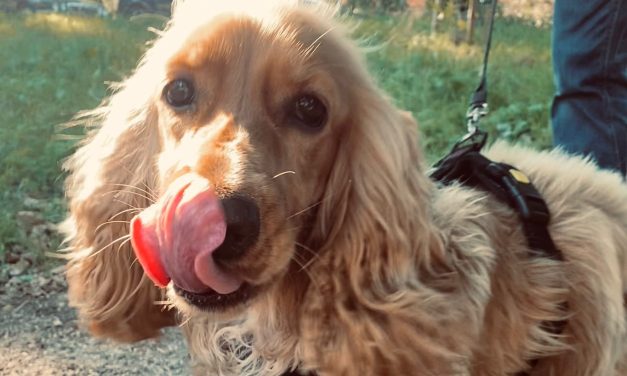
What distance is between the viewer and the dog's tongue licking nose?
61.6 inches

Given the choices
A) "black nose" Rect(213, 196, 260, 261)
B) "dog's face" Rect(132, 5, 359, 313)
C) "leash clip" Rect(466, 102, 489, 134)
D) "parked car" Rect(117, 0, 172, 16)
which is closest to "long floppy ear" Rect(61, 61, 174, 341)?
"dog's face" Rect(132, 5, 359, 313)

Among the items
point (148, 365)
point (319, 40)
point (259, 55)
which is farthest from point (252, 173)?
point (148, 365)

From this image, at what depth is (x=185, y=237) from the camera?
1592 millimetres

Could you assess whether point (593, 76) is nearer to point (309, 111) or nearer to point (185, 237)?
point (309, 111)

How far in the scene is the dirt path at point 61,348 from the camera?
10.3 feet

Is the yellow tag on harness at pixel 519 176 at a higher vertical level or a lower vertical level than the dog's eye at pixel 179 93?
lower

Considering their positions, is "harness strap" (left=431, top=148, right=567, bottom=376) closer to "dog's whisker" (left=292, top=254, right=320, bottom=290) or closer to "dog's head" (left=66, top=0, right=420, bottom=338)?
"dog's head" (left=66, top=0, right=420, bottom=338)

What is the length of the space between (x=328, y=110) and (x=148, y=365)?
5.75 ft

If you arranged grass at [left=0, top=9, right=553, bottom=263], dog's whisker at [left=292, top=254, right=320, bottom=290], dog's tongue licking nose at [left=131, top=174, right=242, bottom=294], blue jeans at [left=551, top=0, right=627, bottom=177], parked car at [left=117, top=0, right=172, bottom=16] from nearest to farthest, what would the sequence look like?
dog's tongue licking nose at [left=131, top=174, right=242, bottom=294]
dog's whisker at [left=292, top=254, right=320, bottom=290]
blue jeans at [left=551, top=0, right=627, bottom=177]
grass at [left=0, top=9, right=553, bottom=263]
parked car at [left=117, top=0, right=172, bottom=16]

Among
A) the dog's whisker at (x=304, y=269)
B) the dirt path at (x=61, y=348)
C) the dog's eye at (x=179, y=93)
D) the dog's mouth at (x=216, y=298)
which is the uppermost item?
the dog's eye at (x=179, y=93)

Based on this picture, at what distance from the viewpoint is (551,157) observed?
247cm

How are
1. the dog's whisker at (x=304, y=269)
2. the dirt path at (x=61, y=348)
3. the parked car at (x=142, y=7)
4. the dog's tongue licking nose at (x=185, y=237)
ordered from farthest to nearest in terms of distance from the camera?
the parked car at (x=142, y=7), the dirt path at (x=61, y=348), the dog's whisker at (x=304, y=269), the dog's tongue licking nose at (x=185, y=237)

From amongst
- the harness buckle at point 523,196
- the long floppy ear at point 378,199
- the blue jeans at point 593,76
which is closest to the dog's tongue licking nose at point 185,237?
the long floppy ear at point 378,199

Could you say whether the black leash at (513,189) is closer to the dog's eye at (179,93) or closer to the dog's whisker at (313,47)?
the dog's whisker at (313,47)
